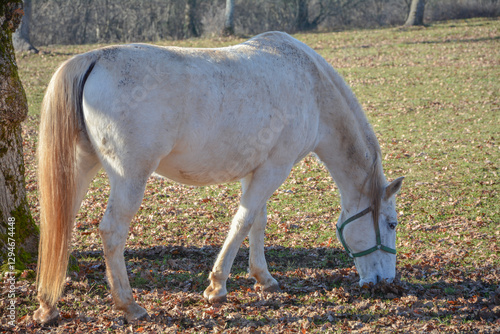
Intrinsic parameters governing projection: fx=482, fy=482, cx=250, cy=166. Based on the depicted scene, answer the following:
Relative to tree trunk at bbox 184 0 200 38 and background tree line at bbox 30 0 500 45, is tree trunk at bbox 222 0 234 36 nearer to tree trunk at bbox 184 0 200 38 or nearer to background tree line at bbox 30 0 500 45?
background tree line at bbox 30 0 500 45

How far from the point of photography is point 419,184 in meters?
8.41

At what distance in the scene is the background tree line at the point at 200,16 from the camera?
82.0 feet

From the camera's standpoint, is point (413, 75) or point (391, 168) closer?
point (391, 168)

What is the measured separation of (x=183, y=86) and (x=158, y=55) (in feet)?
1.14

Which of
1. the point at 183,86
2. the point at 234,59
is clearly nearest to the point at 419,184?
the point at 234,59

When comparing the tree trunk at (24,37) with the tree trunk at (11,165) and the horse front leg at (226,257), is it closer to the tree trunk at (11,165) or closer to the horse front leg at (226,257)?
Result: the tree trunk at (11,165)

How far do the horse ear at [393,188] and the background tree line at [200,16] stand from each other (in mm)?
21745

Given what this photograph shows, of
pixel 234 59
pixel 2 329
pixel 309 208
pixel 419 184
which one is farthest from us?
pixel 419 184

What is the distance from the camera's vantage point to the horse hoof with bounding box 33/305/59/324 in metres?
3.95


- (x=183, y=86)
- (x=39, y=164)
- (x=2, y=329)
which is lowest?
(x=2, y=329)

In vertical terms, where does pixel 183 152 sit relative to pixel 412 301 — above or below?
above

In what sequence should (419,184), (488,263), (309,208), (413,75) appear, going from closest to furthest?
(488,263), (309,208), (419,184), (413,75)

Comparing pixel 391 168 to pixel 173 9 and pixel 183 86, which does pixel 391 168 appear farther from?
pixel 173 9

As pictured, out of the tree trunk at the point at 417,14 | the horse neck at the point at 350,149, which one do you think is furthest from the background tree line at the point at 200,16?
the horse neck at the point at 350,149
